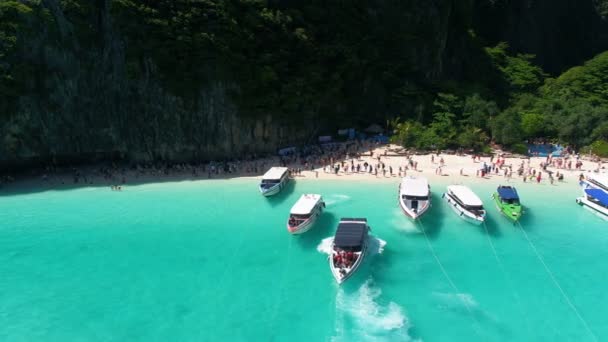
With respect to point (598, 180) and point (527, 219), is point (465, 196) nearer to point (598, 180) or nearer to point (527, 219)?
point (527, 219)

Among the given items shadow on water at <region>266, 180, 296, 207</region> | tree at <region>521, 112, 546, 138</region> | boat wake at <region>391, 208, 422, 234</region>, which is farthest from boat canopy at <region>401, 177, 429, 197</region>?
tree at <region>521, 112, 546, 138</region>

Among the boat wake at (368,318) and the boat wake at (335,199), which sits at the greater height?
the boat wake at (335,199)

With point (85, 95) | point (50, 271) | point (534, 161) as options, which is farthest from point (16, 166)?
point (534, 161)

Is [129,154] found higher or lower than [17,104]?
lower

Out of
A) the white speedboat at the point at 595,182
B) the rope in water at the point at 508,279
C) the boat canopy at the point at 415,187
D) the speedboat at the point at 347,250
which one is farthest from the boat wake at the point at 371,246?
the white speedboat at the point at 595,182

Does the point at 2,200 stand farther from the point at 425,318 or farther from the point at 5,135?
the point at 425,318

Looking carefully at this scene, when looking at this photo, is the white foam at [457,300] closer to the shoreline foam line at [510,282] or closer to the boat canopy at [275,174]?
the shoreline foam line at [510,282]
